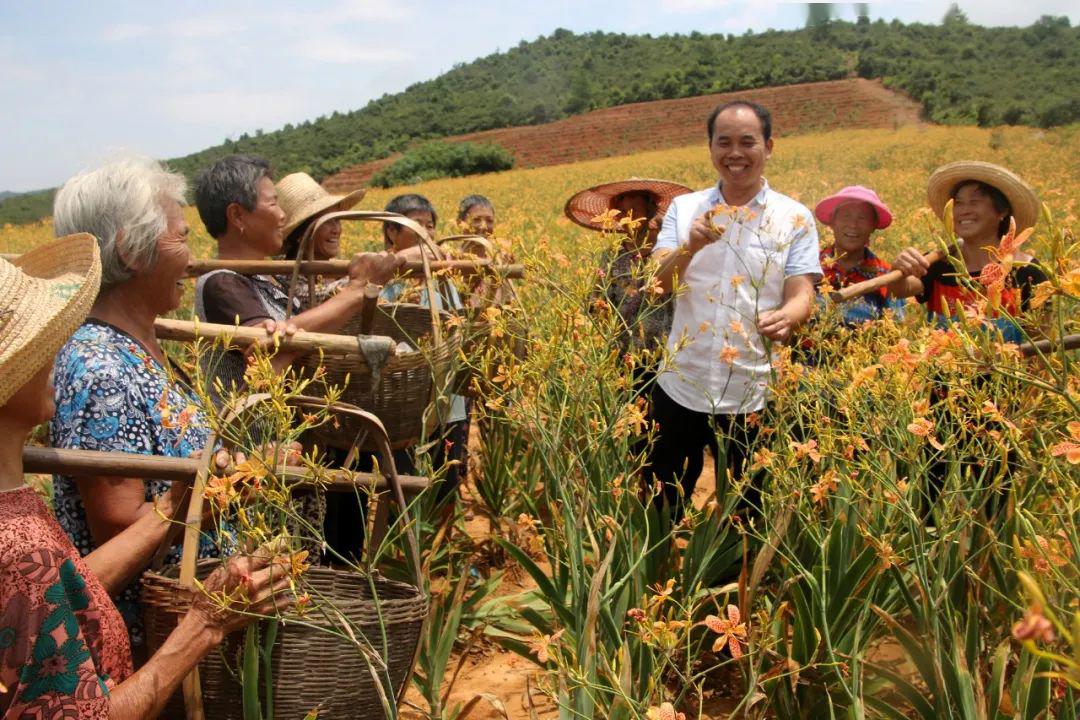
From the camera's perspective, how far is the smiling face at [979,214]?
10.9 feet

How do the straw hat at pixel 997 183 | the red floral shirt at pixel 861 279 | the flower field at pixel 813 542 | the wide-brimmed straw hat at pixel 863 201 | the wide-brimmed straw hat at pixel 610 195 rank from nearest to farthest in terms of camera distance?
the flower field at pixel 813 542 < the straw hat at pixel 997 183 < the red floral shirt at pixel 861 279 < the wide-brimmed straw hat at pixel 863 201 < the wide-brimmed straw hat at pixel 610 195

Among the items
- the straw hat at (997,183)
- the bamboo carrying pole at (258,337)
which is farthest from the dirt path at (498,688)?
the straw hat at (997,183)

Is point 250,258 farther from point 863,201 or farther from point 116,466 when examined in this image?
point 863,201

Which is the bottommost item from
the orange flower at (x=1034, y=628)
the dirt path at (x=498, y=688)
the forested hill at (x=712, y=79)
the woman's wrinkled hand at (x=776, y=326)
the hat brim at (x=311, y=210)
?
the dirt path at (x=498, y=688)

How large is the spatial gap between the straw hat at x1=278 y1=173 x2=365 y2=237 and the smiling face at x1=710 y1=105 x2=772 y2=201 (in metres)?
1.24

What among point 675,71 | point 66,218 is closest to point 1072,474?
point 66,218

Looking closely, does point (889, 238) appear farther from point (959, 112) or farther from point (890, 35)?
point (890, 35)

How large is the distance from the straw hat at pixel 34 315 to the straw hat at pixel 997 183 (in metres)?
2.79

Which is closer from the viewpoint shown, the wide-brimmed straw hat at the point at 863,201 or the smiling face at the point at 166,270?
the smiling face at the point at 166,270

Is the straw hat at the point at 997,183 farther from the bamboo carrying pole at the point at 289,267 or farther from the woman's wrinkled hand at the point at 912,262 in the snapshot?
the bamboo carrying pole at the point at 289,267

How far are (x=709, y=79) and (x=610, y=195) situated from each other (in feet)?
166

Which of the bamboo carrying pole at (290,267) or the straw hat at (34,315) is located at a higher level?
the straw hat at (34,315)

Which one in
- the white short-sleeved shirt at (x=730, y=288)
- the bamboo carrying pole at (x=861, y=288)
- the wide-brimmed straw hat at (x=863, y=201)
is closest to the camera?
the bamboo carrying pole at (x=861, y=288)

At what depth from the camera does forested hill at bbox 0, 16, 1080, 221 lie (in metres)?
37.5
